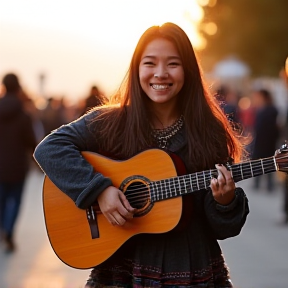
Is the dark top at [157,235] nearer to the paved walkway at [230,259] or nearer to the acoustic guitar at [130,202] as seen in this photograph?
the acoustic guitar at [130,202]

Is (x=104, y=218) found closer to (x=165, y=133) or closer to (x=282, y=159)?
(x=165, y=133)

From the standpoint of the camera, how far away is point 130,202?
132 inches

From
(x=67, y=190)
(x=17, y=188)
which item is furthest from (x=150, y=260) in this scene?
(x=17, y=188)

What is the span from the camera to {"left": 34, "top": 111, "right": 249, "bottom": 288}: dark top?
3119 mm

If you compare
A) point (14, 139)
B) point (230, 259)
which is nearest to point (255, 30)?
point (14, 139)

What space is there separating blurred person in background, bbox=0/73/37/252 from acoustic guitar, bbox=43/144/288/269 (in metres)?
5.05

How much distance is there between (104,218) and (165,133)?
1.47 feet

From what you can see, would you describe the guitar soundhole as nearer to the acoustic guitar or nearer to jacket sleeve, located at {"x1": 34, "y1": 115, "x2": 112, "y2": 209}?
the acoustic guitar

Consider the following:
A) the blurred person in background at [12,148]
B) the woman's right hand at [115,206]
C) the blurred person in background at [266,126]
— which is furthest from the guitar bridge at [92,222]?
the blurred person in background at [266,126]

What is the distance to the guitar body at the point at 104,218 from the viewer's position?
3.26 meters

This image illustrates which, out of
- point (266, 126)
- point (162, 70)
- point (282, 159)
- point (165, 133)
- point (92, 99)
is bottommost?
point (266, 126)

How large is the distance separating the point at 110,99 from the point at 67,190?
490mm

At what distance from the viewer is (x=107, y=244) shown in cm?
330

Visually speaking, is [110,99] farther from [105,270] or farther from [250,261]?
[250,261]
